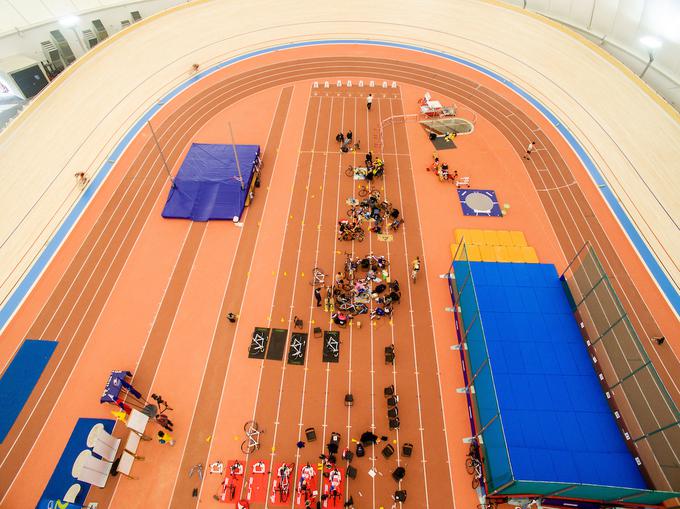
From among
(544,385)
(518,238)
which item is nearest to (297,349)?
(544,385)

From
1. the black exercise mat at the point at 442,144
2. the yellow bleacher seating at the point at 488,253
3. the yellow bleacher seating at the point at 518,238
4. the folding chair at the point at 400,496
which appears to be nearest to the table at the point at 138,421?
the folding chair at the point at 400,496

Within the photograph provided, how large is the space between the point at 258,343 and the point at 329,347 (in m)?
3.56

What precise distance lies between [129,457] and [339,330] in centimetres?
1030

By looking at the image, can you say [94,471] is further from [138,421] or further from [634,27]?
[634,27]

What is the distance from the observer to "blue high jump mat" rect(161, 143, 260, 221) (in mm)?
23625

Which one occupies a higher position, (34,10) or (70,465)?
(34,10)

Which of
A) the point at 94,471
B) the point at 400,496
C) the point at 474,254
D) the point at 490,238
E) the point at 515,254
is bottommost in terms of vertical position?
the point at 400,496

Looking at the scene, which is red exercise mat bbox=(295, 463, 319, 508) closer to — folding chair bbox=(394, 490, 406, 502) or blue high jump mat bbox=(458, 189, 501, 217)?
folding chair bbox=(394, 490, 406, 502)

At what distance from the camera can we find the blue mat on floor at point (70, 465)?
1459 cm

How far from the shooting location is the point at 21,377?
1731 cm

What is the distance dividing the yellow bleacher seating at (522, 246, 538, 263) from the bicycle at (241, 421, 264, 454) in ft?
54.5

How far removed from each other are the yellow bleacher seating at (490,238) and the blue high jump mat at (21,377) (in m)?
24.0

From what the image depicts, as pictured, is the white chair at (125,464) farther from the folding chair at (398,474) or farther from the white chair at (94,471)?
the folding chair at (398,474)

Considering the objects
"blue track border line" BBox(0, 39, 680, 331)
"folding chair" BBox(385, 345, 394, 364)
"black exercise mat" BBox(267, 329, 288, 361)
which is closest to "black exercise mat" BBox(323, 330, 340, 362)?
"black exercise mat" BBox(267, 329, 288, 361)
